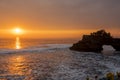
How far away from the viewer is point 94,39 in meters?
71.8

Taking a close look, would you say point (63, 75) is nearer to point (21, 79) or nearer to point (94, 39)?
point (21, 79)

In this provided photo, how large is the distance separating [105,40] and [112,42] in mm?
2462

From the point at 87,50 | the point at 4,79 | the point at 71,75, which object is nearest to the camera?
the point at 4,79

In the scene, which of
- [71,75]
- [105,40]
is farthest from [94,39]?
[71,75]

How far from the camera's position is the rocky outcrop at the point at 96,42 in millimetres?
70500

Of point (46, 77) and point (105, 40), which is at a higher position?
point (105, 40)

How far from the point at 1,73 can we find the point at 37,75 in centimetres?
535

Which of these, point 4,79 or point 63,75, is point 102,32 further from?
point 4,79

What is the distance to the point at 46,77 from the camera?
1153 inches

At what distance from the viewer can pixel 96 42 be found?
71.2 meters

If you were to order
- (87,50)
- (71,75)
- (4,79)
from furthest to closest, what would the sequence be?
(87,50), (71,75), (4,79)

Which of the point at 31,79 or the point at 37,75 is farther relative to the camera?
the point at 37,75

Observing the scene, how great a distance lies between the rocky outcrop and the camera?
231 feet

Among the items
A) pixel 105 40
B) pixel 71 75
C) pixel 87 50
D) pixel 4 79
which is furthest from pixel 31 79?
pixel 105 40
